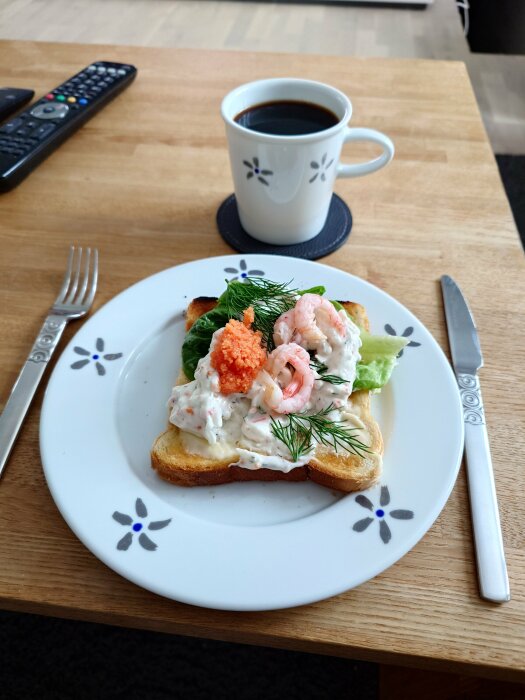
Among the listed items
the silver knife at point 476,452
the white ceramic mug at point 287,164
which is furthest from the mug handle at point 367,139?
the silver knife at point 476,452

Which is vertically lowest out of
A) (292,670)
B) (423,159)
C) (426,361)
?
(292,670)

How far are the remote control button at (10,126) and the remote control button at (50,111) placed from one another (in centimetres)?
6

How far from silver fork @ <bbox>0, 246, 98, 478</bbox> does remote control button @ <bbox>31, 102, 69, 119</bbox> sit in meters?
0.60

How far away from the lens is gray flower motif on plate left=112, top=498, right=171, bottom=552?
810 millimetres

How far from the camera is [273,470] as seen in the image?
907 mm

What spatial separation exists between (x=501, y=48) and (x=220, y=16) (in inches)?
85.7

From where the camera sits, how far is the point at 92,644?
161 cm

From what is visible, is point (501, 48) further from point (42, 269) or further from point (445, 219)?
point (42, 269)

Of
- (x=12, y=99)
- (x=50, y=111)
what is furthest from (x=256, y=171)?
(x=12, y=99)

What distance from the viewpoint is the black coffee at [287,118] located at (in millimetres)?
1261

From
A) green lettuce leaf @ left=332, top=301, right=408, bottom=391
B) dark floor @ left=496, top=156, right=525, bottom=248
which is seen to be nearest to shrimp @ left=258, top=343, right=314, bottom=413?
green lettuce leaf @ left=332, top=301, right=408, bottom=391

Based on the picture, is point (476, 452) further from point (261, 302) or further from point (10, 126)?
point (10, 126)

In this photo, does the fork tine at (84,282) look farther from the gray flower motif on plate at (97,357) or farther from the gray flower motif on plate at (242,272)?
the gray flower motif on plate at (242,272)

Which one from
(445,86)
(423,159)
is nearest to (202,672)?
(423,159)
